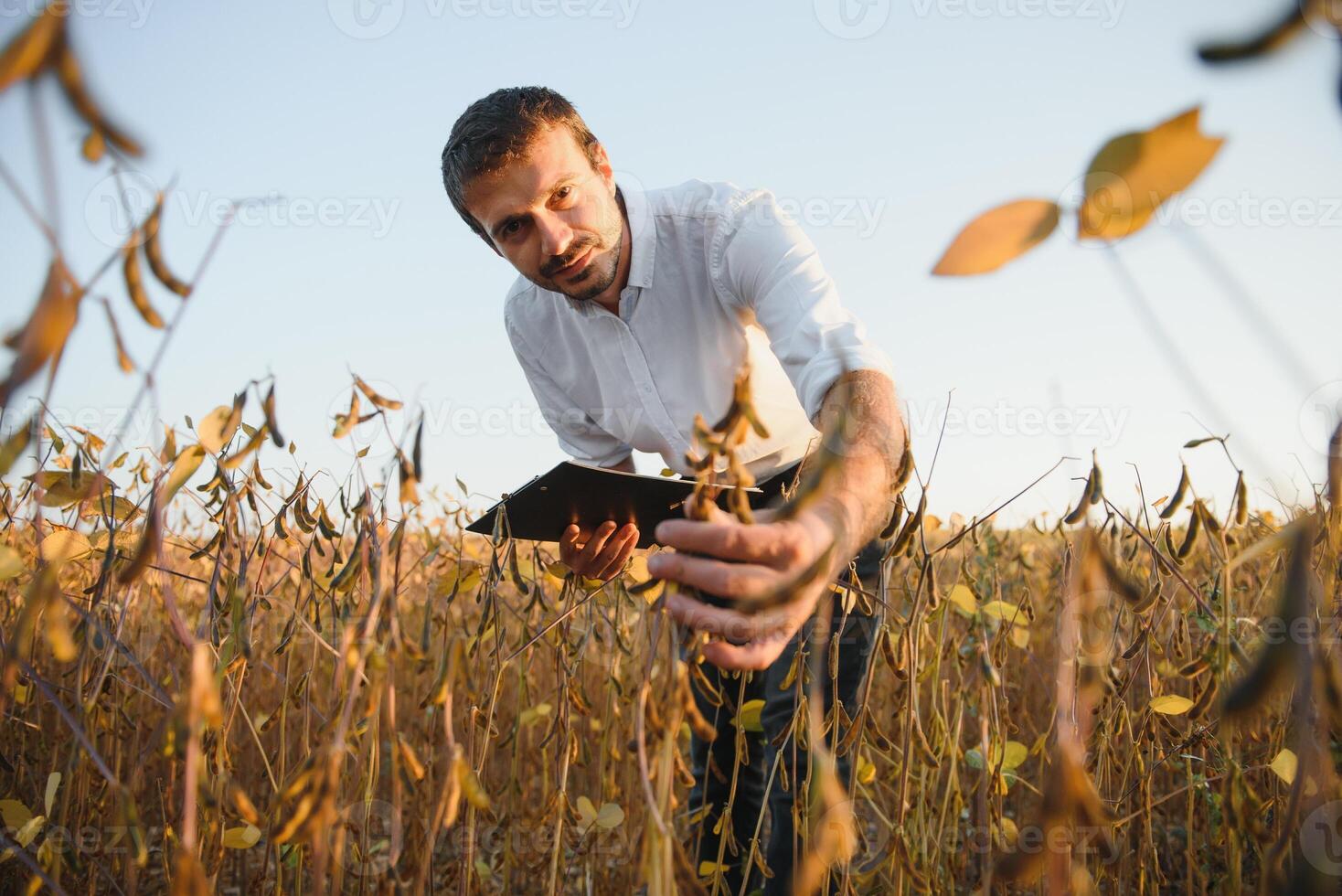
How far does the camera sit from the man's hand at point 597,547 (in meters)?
1.43

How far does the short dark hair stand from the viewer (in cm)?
211

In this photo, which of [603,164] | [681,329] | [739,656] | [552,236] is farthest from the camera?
[603,164]

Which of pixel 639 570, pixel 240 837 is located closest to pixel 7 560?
pixel 240 837

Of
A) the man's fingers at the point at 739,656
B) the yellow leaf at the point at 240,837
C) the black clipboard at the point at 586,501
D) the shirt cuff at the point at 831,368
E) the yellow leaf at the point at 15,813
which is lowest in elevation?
the yellow leaf at the point at 240,837

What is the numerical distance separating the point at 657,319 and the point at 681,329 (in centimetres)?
7

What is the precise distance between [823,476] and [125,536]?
1.35m

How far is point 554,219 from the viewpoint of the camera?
2.06 meters

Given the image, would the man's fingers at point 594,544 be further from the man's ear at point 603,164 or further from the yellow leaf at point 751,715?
the man's ear at point 603,164

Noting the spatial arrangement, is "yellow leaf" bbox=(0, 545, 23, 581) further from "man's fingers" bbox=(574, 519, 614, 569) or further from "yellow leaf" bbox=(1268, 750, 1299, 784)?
"yellow leaf" bbox=(1268, 750, 1299, 784)

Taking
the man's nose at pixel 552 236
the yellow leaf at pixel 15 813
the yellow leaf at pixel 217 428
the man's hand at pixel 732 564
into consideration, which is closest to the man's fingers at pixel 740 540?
the man's hand at pixel 732 564

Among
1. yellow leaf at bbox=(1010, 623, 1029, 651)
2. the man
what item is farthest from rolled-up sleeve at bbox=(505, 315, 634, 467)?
yellow leaf at bbox=(1010, 623, 1029, 651)

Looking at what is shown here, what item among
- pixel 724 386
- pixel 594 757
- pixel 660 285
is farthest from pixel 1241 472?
pixel 594 757

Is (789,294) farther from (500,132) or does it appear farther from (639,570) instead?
(500,132)

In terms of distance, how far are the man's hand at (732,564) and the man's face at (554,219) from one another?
1.42 meters
